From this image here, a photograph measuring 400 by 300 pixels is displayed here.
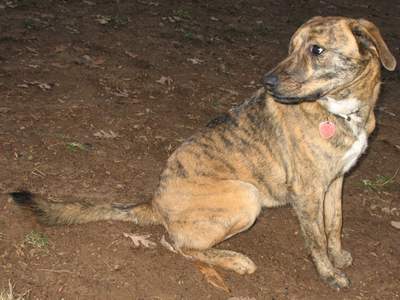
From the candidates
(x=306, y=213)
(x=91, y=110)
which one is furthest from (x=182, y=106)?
(x=306, y=213)

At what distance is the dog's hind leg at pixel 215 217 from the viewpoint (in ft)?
16.0

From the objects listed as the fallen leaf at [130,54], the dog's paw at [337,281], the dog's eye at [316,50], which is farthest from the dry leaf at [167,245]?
the fallen leaf at [130,54]

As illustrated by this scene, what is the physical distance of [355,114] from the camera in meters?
4.72

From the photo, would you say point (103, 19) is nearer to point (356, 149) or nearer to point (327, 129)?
point (327, 129)

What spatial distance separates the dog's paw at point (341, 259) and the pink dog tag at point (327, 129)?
4.47 feet

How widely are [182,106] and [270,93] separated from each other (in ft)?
10.9

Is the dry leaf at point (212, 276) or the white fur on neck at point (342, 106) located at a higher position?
the white fur on neck at point (342, 106)

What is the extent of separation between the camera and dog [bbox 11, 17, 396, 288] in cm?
450

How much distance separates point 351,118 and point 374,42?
0.69 m

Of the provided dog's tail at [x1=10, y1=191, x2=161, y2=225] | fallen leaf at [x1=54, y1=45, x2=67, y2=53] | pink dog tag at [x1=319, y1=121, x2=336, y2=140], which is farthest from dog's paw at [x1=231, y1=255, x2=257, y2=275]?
fallen leaf at [x1=54, y1=45, x2=67, y2=53]

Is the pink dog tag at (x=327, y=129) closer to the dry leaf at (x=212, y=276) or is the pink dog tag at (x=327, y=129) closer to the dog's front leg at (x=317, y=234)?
the dog's front leg at (x=317, y=234)

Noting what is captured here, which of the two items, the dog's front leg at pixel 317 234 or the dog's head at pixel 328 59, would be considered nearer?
the dog's head at pixel 328 59

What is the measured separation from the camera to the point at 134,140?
683 centimetres

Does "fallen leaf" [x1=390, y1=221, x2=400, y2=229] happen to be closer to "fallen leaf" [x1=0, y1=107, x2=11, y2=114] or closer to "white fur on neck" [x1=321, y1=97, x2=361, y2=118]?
"white fur on neck" [x1=321, y1=97, x2=361, y2=118]
